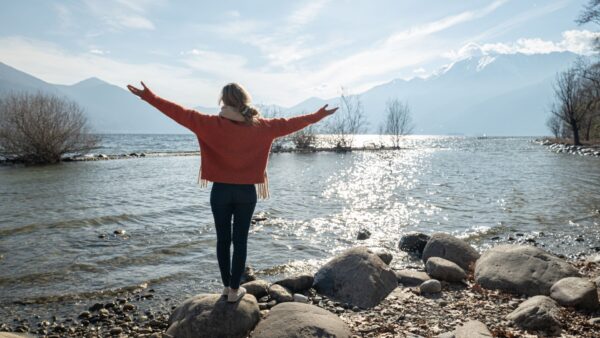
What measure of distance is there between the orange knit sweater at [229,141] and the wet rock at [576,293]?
5182 millimetres

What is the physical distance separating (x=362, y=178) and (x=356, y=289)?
22165mm

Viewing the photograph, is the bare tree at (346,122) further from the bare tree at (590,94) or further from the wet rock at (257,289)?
the wet rock at (257,289)

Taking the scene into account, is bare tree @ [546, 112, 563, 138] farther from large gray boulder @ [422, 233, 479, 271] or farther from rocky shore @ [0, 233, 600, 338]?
rocky shore @ [0, 233, 600, 338]

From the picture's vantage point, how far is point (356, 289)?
7.13 m

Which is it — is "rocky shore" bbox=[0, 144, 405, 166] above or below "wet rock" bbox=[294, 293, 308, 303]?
above

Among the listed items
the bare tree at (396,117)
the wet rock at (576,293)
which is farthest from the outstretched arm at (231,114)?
the bare tree at (396,117)

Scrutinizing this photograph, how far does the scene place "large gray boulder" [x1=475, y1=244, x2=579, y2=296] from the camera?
7109mm

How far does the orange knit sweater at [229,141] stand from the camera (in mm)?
4754

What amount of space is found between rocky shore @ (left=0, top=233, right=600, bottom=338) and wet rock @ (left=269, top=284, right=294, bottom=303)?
2cm

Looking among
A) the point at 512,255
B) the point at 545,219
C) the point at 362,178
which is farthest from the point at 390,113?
the point at 512,255

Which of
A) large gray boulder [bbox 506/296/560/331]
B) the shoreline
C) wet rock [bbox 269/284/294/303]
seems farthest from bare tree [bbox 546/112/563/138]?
wet rock [bbox 269/284/294/303]

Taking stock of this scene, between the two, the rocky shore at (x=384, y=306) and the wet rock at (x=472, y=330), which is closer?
the wet rock at (x=472, y=330)

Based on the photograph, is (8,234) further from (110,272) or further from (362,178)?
(362,178)

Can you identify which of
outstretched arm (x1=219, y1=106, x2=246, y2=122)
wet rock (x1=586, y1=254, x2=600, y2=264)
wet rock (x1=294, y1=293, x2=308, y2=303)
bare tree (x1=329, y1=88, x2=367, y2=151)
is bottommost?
wet rock (x1=294, y1=293, x2=308, y2=303)
